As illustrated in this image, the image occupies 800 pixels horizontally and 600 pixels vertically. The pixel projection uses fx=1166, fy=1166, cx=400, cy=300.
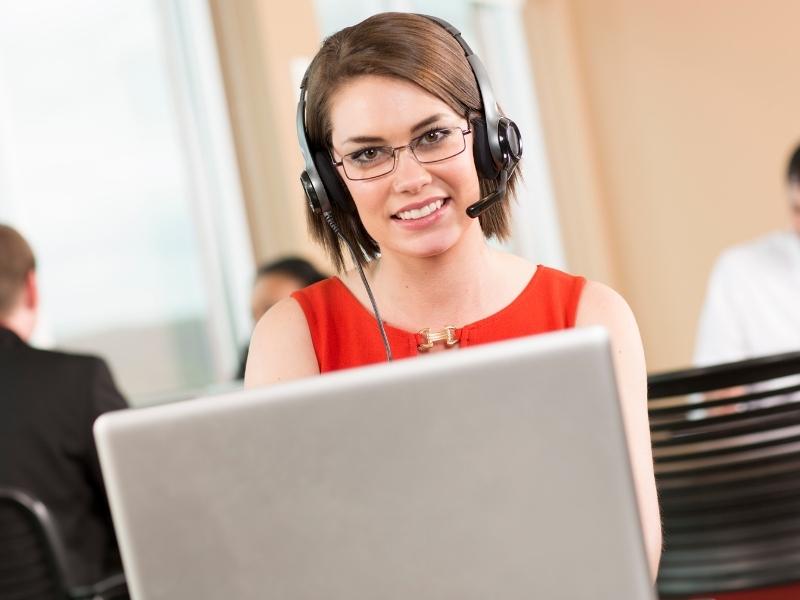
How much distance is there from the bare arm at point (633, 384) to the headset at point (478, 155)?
0.55 feet

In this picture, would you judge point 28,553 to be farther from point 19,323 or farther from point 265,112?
point 265,112

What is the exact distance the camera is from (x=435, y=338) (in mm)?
1361

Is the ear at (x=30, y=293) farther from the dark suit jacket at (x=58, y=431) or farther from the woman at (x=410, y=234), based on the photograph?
the woman at (x=410, y=234)

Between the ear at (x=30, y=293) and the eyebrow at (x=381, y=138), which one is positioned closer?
the eyebrow at (x=381, y=138)

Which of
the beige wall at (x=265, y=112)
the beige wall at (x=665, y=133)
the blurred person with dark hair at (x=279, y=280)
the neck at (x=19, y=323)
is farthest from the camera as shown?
the beige wall at (x=665, y=133)

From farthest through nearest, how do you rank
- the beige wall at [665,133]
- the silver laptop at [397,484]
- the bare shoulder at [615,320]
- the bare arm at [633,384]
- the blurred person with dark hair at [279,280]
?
the beige wall at [665,133]
the blurred person with dark hair at [279,280]
the bare shoulder at [615,320]
the bare arm at [633,384]
the silver laptop at [397,484]

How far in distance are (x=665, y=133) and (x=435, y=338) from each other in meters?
4.93

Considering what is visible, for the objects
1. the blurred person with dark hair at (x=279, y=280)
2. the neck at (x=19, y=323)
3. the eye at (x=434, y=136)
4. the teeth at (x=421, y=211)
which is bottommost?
the blurred person with dark hair at (x=279, y=280)

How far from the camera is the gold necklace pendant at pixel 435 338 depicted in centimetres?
136

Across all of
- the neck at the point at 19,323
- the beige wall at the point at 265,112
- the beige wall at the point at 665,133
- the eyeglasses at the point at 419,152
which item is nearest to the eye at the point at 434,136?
the eyeglasses at the point at 419,152

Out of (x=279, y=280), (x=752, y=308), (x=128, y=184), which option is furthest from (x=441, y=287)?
(x=128, y=184)

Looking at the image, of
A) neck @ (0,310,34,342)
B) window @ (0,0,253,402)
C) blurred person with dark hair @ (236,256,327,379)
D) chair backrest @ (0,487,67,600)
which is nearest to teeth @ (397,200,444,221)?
chair backrest @ (0,487,67,600)

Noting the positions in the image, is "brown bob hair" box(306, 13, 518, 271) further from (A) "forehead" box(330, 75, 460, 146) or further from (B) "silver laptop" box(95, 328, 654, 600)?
(B) "silver laptop" box(95, 328, 654, 600)

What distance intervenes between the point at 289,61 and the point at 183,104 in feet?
1.32
